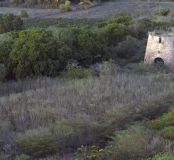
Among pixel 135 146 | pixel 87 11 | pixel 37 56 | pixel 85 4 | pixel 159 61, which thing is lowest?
pixel 135 146

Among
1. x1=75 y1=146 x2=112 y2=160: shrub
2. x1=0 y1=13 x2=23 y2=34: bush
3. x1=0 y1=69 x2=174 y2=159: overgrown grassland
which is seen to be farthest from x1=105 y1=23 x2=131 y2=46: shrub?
x1=75 y1=146 x2=112 y2=160: shrub

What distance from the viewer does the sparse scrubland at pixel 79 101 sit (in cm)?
967

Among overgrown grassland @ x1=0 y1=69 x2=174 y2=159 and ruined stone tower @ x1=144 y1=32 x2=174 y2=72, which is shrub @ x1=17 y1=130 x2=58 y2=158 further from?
ruined stone tower @ x1=144 y1=32 x2=174 y2=72

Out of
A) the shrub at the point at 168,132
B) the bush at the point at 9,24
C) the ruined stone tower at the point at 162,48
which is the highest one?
the bush at the point at 9,24

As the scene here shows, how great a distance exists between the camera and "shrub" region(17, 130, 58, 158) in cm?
965

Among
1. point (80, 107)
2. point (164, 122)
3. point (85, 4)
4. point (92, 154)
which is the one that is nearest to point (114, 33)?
point (80, 107)

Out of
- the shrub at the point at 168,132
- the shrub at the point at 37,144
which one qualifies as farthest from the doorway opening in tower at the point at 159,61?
the shrub at the point at 37,144

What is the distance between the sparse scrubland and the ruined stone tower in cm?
79

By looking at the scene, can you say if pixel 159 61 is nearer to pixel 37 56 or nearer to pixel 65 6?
pixel 37 56

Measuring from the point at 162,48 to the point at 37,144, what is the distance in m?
12.3

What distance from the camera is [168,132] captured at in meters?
9.84

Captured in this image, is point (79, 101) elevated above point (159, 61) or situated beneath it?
situated beneath

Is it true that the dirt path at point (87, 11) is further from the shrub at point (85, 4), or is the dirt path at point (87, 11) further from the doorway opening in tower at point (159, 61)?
the doorway opening in tower at point (159, 61)

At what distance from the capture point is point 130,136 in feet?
31.7
